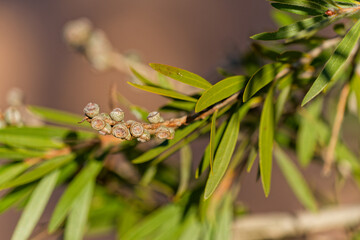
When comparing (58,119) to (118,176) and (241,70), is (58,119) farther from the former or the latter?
(241,70)

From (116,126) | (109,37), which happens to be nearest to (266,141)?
(116,126)

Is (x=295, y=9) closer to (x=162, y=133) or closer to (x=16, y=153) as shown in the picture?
(x=162, y=133)

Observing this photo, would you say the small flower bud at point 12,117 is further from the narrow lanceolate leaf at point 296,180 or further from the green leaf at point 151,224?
the narrow lanceolate leaf at point 296,180

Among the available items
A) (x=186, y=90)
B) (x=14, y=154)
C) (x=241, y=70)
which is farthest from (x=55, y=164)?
(x=241, y=70)

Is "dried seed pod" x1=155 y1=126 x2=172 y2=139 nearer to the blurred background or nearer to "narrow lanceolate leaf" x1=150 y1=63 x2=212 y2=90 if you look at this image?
"narrow lanceolate leaf" x1=150 y1=63 x2=212 y2=90

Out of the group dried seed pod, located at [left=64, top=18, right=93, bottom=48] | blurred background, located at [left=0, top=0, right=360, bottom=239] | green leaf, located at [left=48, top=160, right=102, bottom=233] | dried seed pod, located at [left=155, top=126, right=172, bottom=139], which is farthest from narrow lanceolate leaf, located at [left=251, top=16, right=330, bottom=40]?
blurred background, located at [left=0, top=0, right=360, bottom=239]

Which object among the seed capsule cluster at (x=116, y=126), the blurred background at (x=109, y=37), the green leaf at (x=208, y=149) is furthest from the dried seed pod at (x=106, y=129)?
the blurred background at (x=109, y=37)
